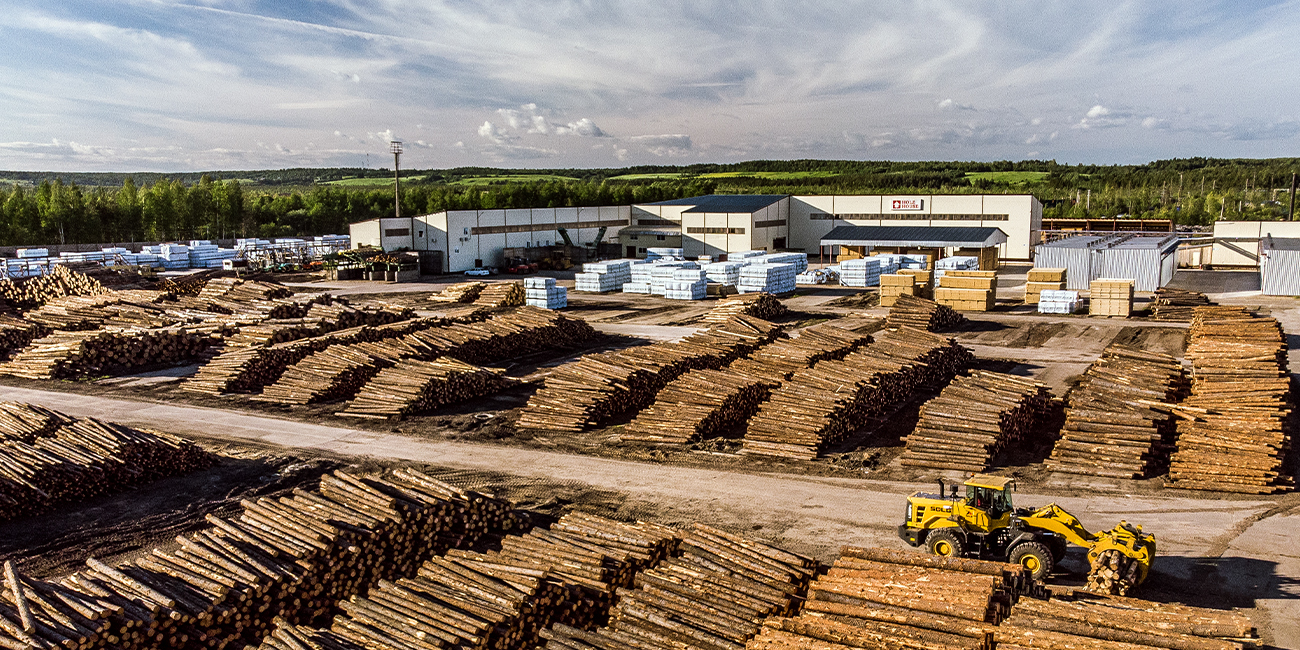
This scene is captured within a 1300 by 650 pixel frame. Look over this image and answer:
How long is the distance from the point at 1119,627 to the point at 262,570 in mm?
12079

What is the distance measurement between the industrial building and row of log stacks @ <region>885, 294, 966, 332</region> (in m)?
27.1

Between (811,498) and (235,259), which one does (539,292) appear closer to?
(811,498)

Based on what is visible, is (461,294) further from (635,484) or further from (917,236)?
(917,236)

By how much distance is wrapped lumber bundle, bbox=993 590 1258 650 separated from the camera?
10258 mm

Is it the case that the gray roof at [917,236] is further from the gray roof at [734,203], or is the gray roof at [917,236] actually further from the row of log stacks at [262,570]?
the row of log stacks at [262,570]

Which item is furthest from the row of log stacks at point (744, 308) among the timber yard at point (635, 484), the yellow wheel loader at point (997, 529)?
the yellow wheel loader at point (997, 529)

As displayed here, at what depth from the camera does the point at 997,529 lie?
50.6ft

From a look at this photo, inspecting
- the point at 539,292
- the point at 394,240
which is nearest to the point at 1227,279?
the point at 539,292

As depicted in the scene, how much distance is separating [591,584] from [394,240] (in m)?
60.5

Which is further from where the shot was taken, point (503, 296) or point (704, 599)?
point (503, 296)

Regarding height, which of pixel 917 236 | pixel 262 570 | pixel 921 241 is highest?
pixel 917 236

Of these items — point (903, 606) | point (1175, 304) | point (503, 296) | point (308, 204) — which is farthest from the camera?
point (308, 204)

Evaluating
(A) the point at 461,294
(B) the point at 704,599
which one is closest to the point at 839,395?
(B) the point at 704,599

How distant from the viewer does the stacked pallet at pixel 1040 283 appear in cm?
5084
